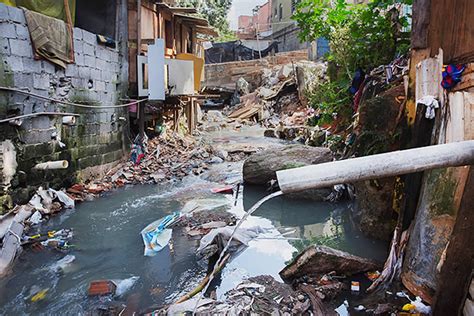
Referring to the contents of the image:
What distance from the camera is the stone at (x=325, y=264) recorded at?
469 cm

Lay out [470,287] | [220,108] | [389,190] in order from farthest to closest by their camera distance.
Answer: [220,108] → [389,190] → [470,287]

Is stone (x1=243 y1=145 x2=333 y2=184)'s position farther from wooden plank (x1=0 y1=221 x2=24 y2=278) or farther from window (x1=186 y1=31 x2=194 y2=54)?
window (x1=186 y1=31 x2=194 y2=54)

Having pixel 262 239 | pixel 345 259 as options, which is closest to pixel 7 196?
pixel 262 239

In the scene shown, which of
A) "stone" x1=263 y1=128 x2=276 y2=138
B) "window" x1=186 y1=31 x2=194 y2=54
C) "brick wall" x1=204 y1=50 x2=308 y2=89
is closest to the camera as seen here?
"window" x1=186 y1=31 x2=194 y2=54

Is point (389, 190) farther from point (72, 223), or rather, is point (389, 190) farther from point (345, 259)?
point (72, 223)

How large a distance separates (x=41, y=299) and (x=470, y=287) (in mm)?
4581

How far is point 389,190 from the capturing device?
217 inches

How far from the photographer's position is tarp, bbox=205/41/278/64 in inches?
1218

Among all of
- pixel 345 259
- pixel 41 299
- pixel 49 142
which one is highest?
pixel 49 142

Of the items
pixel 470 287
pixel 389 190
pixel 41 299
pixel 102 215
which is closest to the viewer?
pixel 470 287

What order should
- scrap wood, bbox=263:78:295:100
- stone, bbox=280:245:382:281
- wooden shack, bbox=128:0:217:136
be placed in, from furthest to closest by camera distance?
scrap wood, bbox=263:78:295:100, wooden shack, bbox=128:0:217:136, stone, bbox=280:245:382:281

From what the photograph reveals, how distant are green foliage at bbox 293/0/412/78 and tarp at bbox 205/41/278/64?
67.2 ft

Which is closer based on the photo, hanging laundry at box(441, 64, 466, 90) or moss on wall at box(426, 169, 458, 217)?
moss on wall at box(426, 169, 458, 217)

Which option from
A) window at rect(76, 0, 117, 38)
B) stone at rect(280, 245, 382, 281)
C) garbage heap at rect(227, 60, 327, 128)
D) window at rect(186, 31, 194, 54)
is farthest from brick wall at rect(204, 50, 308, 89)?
stone at rect(280, 245, 382, 281)
